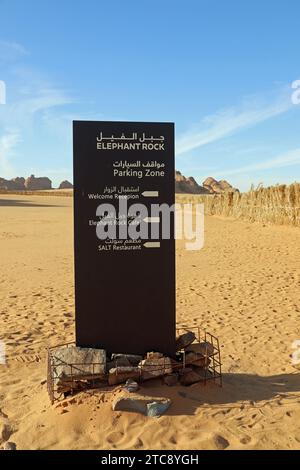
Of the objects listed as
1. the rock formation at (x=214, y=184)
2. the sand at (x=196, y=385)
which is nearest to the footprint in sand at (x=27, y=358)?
the sand at (x=196, y=385)

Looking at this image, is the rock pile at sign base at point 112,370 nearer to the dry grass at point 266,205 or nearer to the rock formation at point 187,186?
the dry grass at point 266,205

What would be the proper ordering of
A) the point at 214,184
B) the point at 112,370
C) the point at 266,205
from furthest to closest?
the point at 214,184 → the point at 266,205 → the point at 112,370

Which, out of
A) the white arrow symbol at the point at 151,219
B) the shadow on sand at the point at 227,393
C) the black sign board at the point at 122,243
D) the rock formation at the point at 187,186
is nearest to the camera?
the shadow on sand at the point at 227,393

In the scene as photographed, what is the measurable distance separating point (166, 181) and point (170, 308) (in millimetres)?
1511

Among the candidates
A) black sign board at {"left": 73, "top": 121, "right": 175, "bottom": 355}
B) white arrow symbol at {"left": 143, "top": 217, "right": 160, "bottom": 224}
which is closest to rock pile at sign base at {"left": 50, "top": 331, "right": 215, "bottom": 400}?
black sign board at {"left": 73, "top": 121, "right": 175, "bottom": 355}

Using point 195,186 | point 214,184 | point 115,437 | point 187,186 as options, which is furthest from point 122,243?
point 214,184

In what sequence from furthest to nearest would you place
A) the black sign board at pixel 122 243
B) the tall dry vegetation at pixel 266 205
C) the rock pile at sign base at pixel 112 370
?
the tall dry vegetation at pixel 266 205, the black sign board at pixel 122 243, the rock pile at sign base at pixel 112 370

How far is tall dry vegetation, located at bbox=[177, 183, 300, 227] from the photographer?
23.1m

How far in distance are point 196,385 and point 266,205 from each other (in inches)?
891

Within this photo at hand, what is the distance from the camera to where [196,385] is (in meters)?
5.09

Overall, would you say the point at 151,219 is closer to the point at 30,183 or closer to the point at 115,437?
the point at 115,437

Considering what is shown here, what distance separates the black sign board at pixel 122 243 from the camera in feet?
16.9

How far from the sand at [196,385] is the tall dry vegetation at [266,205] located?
24.0 feet

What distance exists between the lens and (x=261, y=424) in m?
4.41
